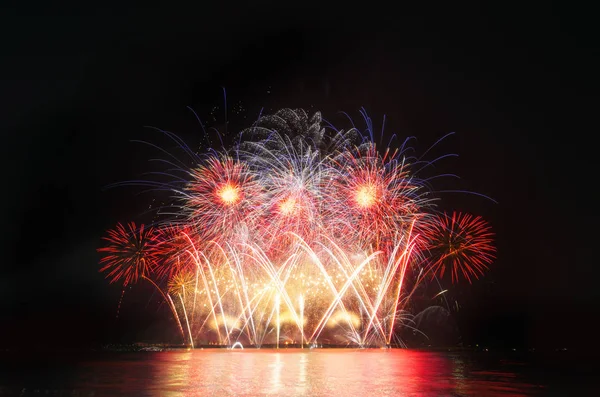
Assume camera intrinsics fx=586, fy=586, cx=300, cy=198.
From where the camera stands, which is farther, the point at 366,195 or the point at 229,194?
the point at 229,194

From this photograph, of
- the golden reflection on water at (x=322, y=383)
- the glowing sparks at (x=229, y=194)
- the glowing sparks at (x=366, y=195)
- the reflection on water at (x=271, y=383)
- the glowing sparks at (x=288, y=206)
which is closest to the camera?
the golden reflection on water at (x=322, y=383)

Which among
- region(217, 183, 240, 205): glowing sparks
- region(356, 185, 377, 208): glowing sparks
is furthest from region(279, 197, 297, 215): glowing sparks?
region(356, 185, 377, 208): glowing sparks

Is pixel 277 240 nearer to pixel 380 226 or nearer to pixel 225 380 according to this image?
pixel 380 226

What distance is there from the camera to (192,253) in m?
47.3

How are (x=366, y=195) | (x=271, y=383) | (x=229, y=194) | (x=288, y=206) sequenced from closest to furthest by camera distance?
1. (x=271, y=383)
2. (x=366, y=195)
3. (x=229, y=194)
4. (x=288, y=206)

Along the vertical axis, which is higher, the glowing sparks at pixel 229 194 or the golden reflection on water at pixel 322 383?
the glowing sparks at pixel 229 194

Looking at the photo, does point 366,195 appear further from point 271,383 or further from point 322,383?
point 271,383

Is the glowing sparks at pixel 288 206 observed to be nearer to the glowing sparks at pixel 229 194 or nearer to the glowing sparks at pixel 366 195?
the glowing sparks at pixel 229 194

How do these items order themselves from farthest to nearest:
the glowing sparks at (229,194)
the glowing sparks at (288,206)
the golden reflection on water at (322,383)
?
1. the glowing sparks at (288,206)
2. the glowing sparks at (229,194)
3. the golden reflection on water at (322,383)

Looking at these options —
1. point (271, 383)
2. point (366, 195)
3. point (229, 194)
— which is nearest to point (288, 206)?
point (229, 194)

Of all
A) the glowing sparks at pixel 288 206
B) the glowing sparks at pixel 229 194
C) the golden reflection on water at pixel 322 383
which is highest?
the glowing sparks at pixel 229 194

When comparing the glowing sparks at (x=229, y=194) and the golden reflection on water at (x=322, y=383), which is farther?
the glowing sparks at (x=229, y=194)

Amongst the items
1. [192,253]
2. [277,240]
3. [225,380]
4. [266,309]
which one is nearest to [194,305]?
[266,309]

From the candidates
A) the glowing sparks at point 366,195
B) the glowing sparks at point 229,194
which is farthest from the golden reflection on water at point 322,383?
the glowing sparks at point 229,194
